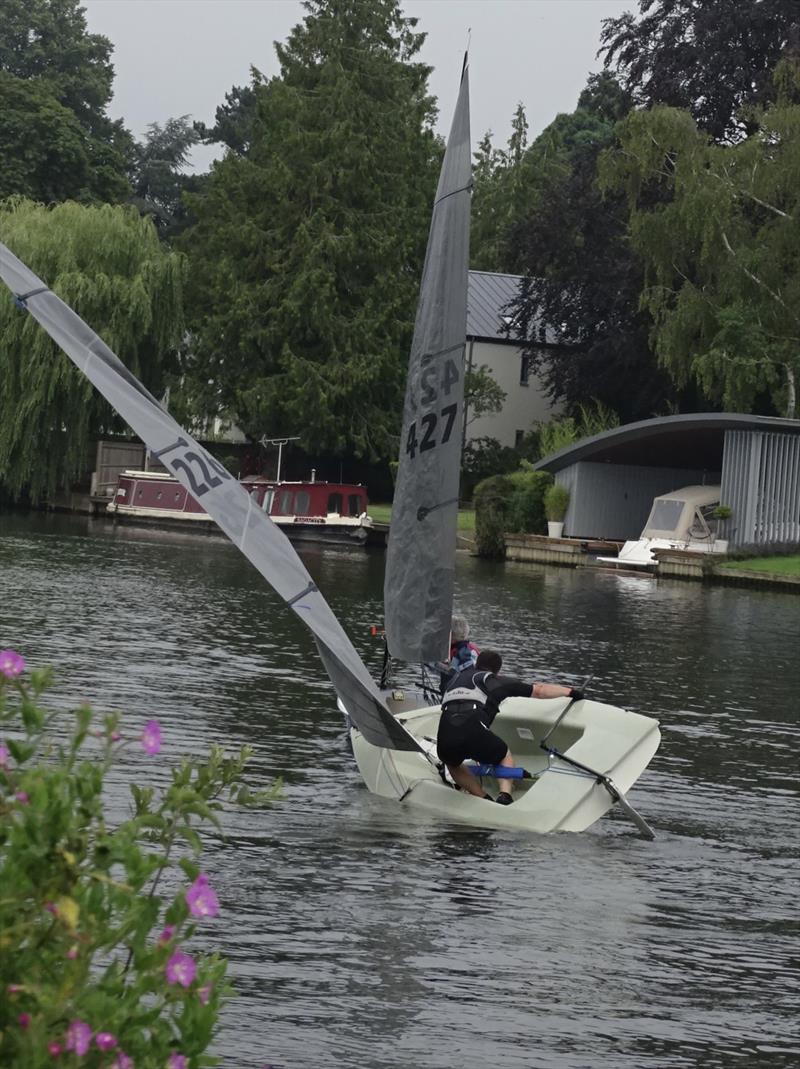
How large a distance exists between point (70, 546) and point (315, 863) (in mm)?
29863

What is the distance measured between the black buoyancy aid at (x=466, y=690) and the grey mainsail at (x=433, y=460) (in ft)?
5.71

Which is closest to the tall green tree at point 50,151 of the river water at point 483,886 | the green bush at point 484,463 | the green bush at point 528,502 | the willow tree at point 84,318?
the willow tree at point 84,318

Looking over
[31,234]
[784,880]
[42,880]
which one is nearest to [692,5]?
[31,234]

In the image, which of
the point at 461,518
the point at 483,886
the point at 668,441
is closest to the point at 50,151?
the point at 461,518

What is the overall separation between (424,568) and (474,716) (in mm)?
2428

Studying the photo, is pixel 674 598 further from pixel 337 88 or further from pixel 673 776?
pixel 337 88

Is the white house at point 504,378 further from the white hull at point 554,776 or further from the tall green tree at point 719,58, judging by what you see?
the white hull at point 554,776

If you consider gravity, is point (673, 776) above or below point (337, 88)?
below

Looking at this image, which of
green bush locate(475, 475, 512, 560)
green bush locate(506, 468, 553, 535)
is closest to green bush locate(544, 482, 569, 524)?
green bush locate(506, 468, 553, 535)

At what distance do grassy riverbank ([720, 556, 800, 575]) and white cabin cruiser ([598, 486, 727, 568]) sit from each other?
1.66 m

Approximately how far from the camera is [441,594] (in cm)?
1538

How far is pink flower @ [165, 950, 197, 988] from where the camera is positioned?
4.06 metres

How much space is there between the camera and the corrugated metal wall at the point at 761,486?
4675 cm

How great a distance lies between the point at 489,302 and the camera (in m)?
73.4
